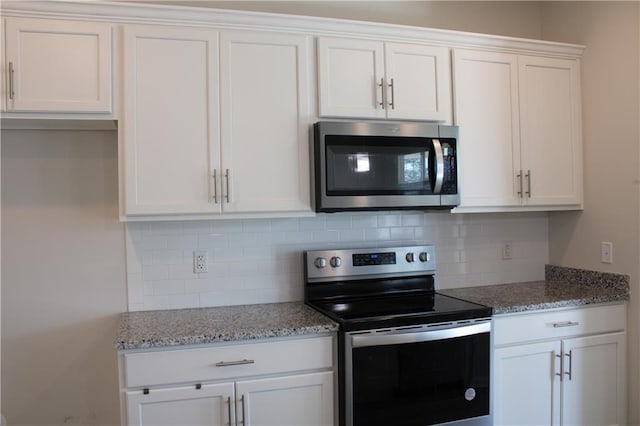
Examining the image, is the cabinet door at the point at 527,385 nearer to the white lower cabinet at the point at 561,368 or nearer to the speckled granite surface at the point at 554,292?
the white lower cabinet at the point at 561,368

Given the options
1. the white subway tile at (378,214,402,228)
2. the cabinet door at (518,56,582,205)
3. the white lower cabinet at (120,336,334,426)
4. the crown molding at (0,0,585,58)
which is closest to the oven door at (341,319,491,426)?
the white lower cabinet at (120,336,334,426)

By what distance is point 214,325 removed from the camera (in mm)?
2020

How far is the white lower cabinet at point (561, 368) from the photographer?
90.6 inches

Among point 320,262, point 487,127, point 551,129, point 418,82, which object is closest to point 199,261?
point 320,262

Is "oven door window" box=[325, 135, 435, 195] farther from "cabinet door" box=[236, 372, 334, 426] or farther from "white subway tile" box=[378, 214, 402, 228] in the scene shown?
"cabinet door" box=[236, 372, 334, 426]

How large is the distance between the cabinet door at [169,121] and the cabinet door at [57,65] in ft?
0.34

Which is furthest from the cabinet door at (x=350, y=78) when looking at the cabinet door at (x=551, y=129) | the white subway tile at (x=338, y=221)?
the cabinet door at (x=551, y=129)

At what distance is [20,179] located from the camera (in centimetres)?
224

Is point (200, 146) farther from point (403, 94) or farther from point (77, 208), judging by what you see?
point (403, 94)

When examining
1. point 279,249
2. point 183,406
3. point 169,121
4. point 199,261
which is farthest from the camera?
point 279,249

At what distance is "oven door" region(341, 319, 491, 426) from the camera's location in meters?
1.98

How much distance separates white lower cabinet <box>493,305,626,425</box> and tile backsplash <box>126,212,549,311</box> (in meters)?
0.55

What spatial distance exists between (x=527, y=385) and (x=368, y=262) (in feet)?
3.28

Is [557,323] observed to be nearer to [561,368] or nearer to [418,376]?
[561,368]
